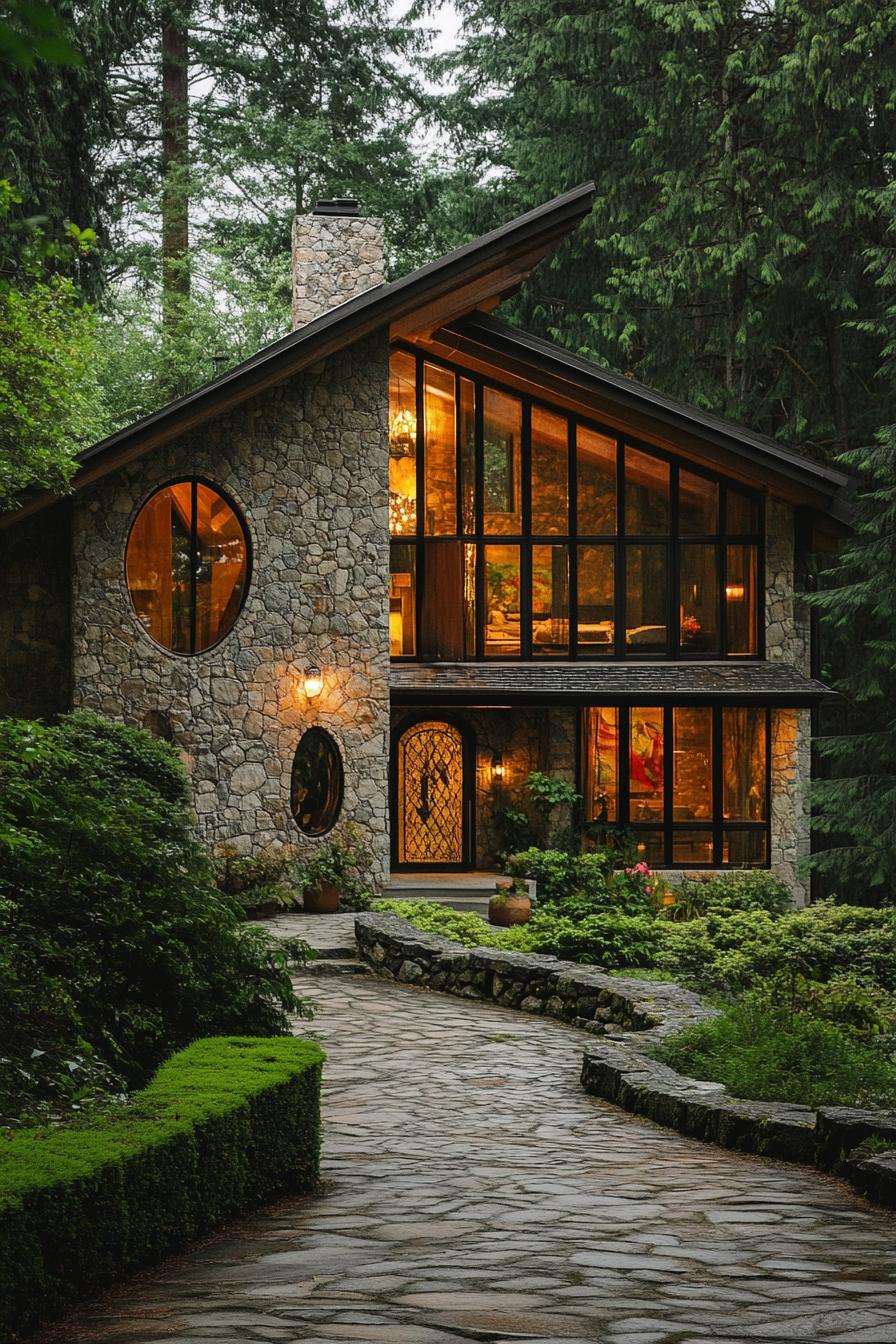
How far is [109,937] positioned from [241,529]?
34.5ft

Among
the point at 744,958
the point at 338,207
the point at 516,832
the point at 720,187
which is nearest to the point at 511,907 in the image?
the point at 516,832

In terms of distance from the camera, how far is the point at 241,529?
690 inches

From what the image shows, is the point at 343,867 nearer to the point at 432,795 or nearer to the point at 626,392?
the point at 432,795

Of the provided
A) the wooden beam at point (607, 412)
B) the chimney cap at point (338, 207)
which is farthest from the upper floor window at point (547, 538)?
the chimney cap at point (338, 207)

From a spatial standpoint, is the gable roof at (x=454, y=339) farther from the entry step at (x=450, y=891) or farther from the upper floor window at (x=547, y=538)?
Answer: the entry step at (x=450, y=891)

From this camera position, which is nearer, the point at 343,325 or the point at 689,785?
the point at 343,325

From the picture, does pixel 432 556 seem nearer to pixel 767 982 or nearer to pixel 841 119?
pixel 767 982

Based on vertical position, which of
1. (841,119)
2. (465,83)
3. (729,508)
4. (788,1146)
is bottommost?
(788,1146)

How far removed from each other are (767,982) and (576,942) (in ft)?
6.49

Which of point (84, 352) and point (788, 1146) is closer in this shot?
point (788, 1146)

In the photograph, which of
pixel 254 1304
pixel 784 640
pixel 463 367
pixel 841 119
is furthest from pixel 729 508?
pixel 254 1304

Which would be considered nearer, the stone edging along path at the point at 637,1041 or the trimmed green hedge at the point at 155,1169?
the trimmed green hedge at the point at 155,1169

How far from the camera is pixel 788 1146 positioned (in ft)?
22.9

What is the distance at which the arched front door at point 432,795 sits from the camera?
19.4 meters
